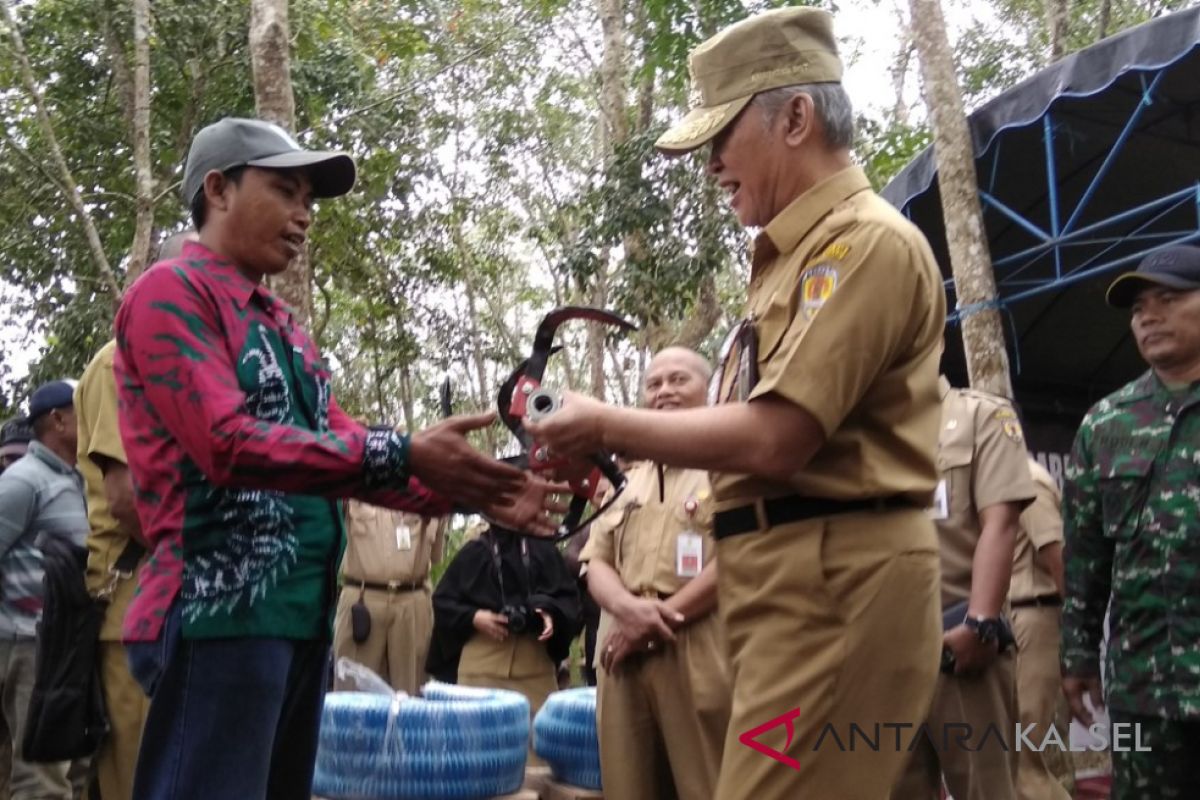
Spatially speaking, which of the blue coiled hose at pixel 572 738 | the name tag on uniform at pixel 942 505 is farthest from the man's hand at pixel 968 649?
the blue coiled hose at pixel 572 738

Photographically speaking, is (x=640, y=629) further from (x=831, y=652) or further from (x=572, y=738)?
(x=831, y=652)

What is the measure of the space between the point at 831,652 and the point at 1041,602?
3.20 metres

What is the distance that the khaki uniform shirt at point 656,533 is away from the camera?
3972 millimetres

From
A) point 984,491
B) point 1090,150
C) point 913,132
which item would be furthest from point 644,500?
point 913,132

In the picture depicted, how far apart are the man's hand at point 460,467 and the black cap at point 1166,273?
219cm

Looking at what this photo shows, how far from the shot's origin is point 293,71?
39.7 ft

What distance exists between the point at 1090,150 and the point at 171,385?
22.9 ft

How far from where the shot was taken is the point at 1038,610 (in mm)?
4797

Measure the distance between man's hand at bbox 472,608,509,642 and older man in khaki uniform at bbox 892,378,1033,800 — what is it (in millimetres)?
2597

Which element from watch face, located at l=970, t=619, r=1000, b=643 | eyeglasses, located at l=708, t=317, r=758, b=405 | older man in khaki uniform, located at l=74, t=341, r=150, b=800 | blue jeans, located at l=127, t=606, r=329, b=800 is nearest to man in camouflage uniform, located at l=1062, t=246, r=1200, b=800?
watch face, located at l=970, t=619, r=1000, b=643

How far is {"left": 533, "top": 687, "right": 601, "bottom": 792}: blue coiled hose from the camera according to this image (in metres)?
4.56

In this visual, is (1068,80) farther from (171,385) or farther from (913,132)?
(913,132)

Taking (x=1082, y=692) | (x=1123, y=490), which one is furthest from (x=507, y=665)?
(x=1123, y=490)

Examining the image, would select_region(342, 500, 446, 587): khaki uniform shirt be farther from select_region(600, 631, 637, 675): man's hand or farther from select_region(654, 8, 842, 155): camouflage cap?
select_region(654, 8, 842, 155): camouflage cap
